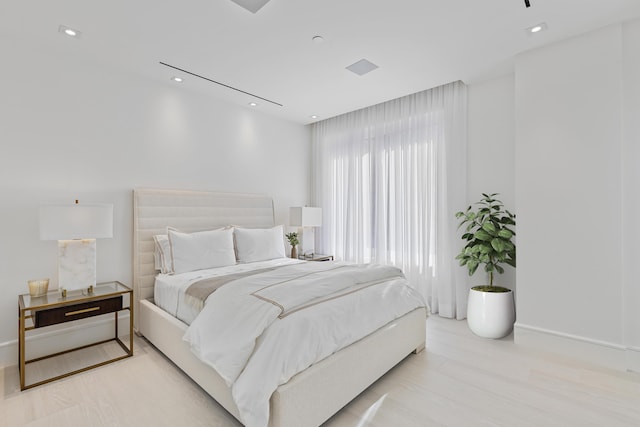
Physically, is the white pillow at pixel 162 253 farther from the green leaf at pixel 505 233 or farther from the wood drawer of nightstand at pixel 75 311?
the green leaf at pixel 505 233

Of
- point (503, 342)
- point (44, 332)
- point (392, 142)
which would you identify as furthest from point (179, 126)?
point (503, 342)

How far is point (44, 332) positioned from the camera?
2.70 meters

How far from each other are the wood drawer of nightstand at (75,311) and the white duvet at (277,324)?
994 millimetres

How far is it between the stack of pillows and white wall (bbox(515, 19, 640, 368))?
2.78m

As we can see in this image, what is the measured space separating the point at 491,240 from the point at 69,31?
4.17 metres

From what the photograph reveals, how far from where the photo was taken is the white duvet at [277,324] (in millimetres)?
1612

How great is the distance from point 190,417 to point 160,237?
186 centimetres

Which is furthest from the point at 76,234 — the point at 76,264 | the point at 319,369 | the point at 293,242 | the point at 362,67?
the point at 362,67

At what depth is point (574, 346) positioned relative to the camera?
8.75 ft

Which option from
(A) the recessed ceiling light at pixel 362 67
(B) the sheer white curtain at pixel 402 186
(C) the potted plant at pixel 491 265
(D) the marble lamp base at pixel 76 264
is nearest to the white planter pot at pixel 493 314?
(C) the potted plant at pixel 491 265

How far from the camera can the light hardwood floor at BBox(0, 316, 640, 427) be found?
1.87 metres

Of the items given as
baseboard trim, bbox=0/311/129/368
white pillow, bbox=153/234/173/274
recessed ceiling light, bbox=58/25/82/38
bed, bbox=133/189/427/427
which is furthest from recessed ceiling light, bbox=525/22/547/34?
baseboard trim, bbox=0/311/129/368

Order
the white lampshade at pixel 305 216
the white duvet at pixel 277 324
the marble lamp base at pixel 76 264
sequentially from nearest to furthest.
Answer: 1. the white duvet at pixel 277 324
2. the marble lamp base at pixel 76 264
3. the white lampshade at pixel 305 216

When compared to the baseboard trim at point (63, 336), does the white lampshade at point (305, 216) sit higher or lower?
higher
